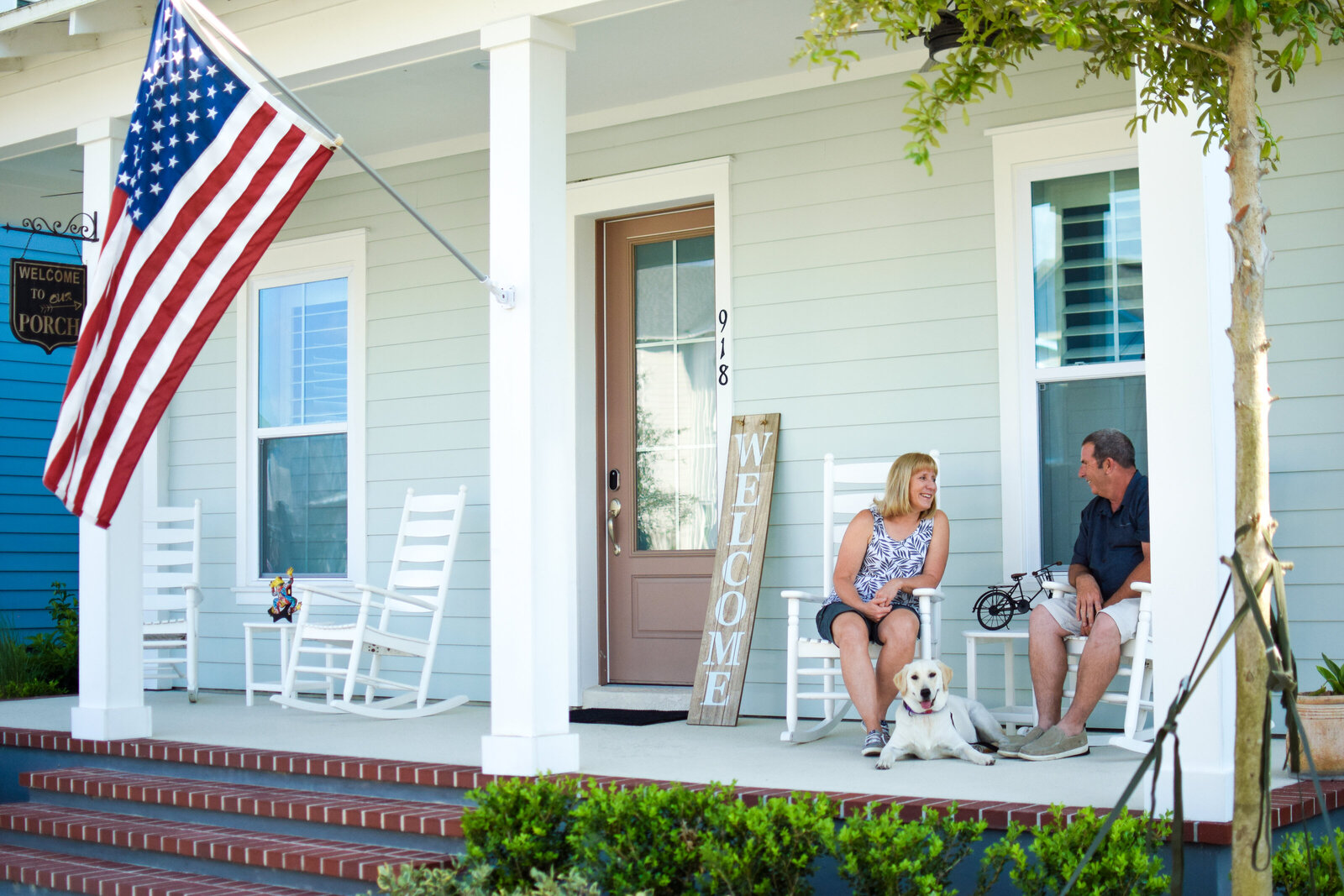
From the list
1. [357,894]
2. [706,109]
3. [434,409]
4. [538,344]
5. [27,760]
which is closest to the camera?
[357,894]

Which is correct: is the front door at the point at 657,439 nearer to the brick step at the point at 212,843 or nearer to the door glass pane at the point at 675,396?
the door glass pane at the point at 675,396

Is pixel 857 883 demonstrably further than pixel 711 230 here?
No

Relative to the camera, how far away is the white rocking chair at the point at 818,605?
4766 mm

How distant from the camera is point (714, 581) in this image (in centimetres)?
568

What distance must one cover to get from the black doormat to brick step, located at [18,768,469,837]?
1458 mm

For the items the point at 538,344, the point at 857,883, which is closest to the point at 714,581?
the point at 538,344

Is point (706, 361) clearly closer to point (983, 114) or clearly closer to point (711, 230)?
point (711, 230)

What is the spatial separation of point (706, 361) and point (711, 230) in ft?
1.98

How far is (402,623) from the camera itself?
6703 mm

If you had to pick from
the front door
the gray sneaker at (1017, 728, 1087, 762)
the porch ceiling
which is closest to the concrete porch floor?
the gray sneaker at (1017, 728, 1087, 762)

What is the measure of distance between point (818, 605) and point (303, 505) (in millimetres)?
3082

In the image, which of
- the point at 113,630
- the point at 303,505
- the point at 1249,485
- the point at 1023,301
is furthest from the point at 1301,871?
the point at 303,505

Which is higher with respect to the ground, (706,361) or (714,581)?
(706,361)

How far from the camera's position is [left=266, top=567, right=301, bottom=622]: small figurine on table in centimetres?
646
